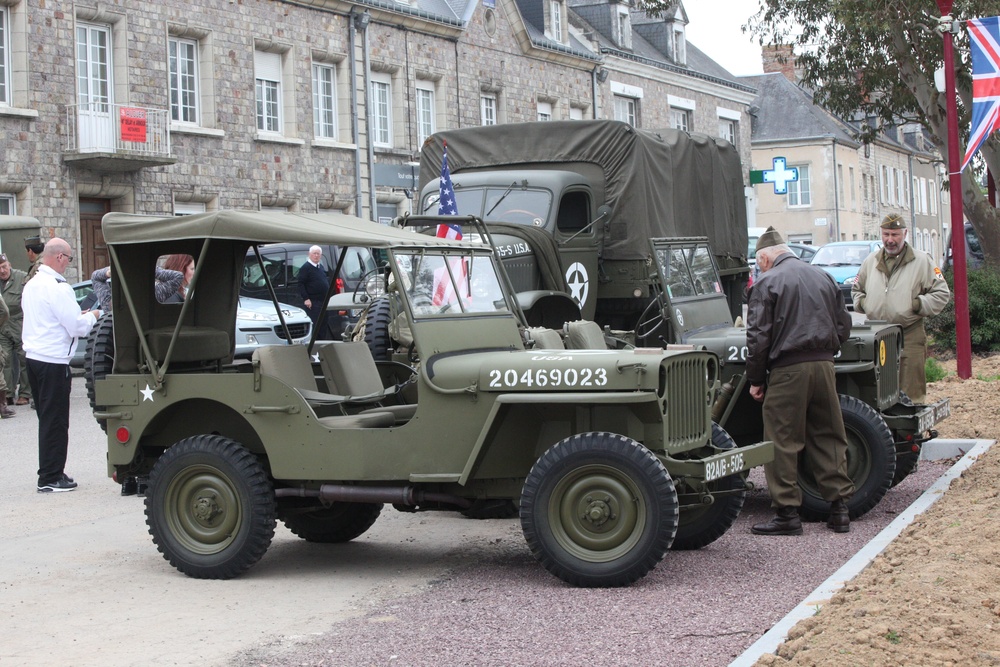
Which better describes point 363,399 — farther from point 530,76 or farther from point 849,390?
point 530,76

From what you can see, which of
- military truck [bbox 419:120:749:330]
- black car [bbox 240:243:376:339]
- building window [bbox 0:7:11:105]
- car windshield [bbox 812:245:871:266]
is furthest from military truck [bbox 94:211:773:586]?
car windshield [bbox 812:245:871:266]

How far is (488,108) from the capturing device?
38.2 metres

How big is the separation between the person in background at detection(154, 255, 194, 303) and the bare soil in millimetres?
4241

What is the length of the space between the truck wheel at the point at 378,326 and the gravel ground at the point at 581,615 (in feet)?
13.8

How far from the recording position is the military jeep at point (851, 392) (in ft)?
28.8

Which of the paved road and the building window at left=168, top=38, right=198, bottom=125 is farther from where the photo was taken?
the building window at left=168, top=38, right=198, bottom=125

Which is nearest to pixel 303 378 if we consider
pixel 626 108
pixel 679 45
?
pixel 626 108

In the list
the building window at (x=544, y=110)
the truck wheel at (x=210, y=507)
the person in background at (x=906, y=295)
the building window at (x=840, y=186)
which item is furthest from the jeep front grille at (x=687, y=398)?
the building window at (x=840, y=186)

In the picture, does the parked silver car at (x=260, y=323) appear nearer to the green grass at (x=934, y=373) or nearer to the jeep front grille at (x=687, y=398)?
the green grass at (x=934, y=373)

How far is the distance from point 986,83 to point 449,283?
934cm

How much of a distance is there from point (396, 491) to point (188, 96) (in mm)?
22807

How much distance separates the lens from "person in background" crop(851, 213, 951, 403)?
10992 mm

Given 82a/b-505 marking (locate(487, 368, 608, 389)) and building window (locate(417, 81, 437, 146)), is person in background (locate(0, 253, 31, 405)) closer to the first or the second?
82a/b-505 marking (locate(487, 368, 608, 389))

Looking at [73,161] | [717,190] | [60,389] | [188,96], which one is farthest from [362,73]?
[60,389]
